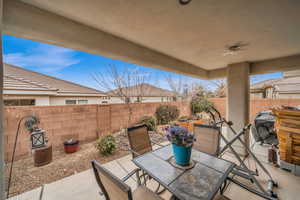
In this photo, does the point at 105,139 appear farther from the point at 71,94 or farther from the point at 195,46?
the point at 71,94

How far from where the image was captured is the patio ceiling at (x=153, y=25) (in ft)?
4.17

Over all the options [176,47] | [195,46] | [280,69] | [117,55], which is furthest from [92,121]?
[280,69]

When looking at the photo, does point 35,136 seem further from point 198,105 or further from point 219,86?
point 219,86

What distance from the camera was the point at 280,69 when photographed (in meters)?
2.86

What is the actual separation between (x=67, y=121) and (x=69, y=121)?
0.18ft

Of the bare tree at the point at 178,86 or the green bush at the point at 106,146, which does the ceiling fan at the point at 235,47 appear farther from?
the bare tree at the point at 178,86

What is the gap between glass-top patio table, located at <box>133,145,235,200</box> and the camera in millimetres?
1067

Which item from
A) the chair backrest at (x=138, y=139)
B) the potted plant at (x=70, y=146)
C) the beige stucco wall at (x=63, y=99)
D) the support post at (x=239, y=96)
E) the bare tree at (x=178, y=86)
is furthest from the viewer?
the bare tree at (x=178, y=86)

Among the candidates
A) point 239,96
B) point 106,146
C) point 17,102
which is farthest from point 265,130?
point 17,102

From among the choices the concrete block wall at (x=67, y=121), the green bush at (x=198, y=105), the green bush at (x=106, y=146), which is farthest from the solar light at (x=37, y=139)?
the green bush at (x=198, y=105)

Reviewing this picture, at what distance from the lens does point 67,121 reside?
3791 millimetres

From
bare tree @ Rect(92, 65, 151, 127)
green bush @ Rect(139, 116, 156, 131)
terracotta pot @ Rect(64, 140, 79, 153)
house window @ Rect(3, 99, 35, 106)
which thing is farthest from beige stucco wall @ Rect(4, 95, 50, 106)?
green bush @ Rect(139, 116, 156, 131)

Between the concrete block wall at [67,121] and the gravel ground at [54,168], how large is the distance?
0.44 m

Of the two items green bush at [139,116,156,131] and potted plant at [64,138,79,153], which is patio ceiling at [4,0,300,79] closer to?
potted plant at [64,138,79,153]
